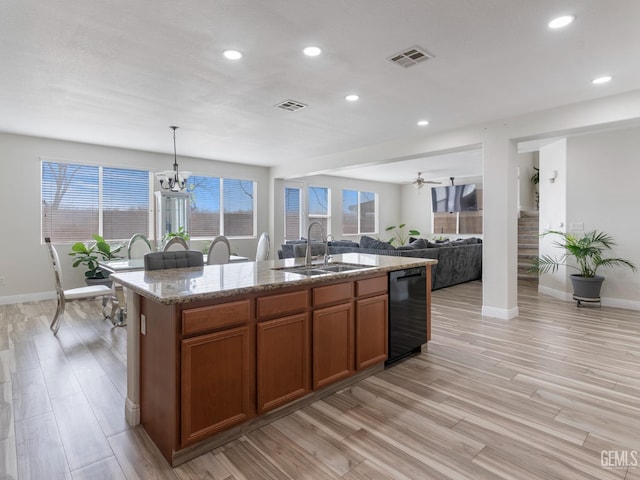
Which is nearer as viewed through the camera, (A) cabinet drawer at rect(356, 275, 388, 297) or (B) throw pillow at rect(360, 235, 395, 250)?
(A) cabinet drawer at rect(356, 275, 388, 297)

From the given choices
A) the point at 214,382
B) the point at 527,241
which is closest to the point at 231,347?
the point at 214,382

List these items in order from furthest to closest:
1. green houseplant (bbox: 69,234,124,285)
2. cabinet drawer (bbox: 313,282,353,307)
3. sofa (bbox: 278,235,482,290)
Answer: sofa (bbox: 278,235,482,290) < green houseplant (bbox: 69,234,124,285) < cabinet drawer (bbox: 313,282,353,307)

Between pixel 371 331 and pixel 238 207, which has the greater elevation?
pixel 238 207

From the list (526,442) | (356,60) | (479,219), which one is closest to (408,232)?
(479,219)

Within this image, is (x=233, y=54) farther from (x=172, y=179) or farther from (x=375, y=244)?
(x=375, y=244)

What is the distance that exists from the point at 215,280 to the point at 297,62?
78.8 inches

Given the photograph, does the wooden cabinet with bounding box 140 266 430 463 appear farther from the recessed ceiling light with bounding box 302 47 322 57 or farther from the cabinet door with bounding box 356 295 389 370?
the recessed ceiling light with bounding box 302 47 322 57

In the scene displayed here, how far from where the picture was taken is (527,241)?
327 inches

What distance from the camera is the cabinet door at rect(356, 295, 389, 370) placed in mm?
2782

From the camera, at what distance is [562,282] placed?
18.8ft

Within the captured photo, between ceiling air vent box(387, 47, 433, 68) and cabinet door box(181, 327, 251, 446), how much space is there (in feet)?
8.04

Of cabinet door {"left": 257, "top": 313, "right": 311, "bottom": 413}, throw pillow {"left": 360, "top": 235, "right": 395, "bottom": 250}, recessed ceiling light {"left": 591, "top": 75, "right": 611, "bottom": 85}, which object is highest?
recessed ceiling light {"left": 591, "top": 75, "right": 611, "bottom": 85}

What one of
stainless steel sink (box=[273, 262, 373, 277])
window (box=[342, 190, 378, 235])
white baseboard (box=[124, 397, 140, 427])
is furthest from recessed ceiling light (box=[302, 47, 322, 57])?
window (box=[342, 190, 378, 235])

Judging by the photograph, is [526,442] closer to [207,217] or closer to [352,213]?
[207,217]
